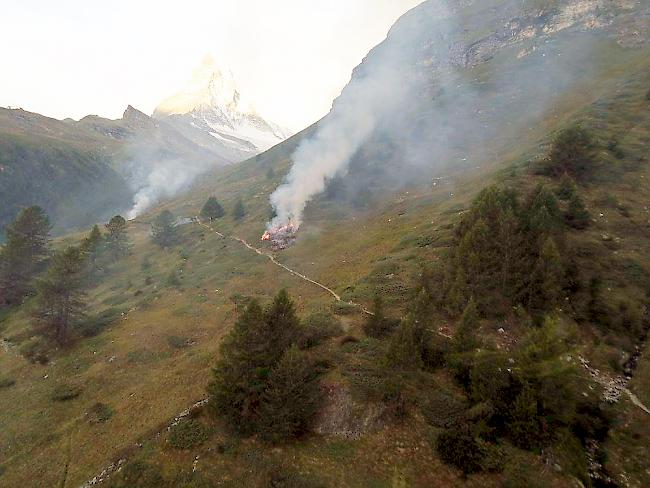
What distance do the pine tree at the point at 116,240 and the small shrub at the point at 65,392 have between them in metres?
57.0

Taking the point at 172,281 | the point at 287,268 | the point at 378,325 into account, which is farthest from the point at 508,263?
the point at 172,281

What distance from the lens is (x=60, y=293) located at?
5150 cm

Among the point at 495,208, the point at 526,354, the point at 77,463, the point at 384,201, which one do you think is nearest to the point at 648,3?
the point at 384,201

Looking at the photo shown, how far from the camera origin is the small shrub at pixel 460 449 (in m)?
24.7

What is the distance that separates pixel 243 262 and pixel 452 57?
129 metres

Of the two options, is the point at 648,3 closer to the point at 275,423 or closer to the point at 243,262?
the point at 243,262

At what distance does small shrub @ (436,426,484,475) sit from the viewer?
971 inches

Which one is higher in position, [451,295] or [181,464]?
[181,464]

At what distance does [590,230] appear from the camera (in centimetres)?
4722

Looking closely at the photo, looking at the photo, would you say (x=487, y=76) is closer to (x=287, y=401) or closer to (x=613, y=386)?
(x=613, y=386)

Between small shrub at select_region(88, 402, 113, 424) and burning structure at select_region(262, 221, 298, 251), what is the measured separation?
4453cm

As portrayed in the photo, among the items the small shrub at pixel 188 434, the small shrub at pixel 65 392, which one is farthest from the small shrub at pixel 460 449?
the small shrub at pixel 65 392

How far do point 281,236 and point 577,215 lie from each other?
172 ft

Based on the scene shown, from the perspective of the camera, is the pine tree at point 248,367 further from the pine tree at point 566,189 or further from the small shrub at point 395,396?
the pine tree at point 566,189
